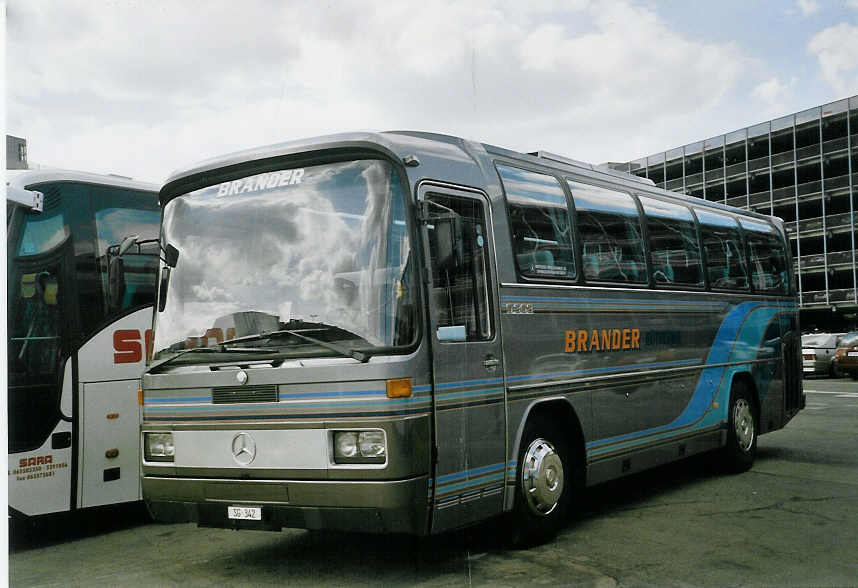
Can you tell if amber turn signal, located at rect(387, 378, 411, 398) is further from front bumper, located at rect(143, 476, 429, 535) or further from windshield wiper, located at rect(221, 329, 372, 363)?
front bumper, located at rect(143, 476, 429, 535)

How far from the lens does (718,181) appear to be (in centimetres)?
6719

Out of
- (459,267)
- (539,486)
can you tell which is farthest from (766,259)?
(459,267)

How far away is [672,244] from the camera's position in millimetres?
9914

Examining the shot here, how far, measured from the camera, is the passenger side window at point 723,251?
1080 cm

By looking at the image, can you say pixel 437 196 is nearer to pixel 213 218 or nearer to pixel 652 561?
pixel 213 218

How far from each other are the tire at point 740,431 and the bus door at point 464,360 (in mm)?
5078

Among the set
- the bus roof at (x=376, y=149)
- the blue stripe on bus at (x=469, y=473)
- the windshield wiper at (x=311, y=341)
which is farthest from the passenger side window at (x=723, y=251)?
the windshield wiper at (x=311, y=341)

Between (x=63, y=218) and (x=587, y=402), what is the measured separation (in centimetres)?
496

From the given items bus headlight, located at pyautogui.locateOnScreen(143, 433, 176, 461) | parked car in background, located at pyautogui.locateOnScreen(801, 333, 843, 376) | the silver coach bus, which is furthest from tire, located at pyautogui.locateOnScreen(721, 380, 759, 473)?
parked car in background, located at pyautogui.locateOnScreen(801, 333, 843, 376)

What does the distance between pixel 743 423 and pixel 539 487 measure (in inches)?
197

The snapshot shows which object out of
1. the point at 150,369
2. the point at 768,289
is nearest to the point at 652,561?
the point at 150,369

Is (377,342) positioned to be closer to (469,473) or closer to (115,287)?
(469,473)

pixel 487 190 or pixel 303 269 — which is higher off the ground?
pixel 487 190

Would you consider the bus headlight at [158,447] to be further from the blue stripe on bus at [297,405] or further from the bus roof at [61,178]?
the bus roof at [61,178]
